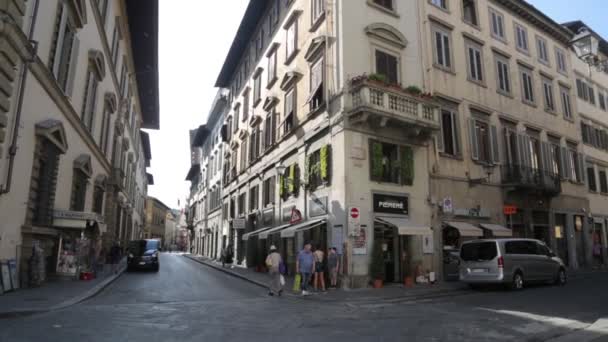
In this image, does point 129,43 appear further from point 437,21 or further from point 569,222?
point 569,222

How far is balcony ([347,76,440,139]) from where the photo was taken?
15.7 m

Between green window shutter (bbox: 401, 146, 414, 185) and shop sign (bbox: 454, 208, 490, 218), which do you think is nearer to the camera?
green window shutter (bbox: 401, 146, 414, 185)

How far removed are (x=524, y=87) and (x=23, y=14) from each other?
24679 mm

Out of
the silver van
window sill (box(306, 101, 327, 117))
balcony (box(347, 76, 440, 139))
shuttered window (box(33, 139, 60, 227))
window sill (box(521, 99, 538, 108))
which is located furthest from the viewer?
window sill (box(521, 99, 538, 108))

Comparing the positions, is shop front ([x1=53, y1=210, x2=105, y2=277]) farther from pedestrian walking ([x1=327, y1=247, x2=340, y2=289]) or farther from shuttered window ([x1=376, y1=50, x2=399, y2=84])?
shuttered window ([x1=376, y1=50, x2=399, y2=84])

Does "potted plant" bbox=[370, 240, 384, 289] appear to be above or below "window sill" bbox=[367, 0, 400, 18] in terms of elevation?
below

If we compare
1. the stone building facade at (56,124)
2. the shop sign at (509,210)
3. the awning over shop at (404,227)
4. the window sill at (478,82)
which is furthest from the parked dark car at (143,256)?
the window sill at (478,82)

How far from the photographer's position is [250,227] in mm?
27797

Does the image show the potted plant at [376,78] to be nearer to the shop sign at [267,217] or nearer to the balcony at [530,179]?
the balcony at [530,179]

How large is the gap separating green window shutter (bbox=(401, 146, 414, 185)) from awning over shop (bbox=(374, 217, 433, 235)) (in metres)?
1.78

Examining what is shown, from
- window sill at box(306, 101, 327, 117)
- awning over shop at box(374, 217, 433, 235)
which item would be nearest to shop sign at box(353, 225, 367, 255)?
awning over shop at box(374, 217, 433, 235)

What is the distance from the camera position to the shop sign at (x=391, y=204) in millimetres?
16094

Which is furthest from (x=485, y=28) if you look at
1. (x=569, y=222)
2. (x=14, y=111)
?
(x=14, y=111)

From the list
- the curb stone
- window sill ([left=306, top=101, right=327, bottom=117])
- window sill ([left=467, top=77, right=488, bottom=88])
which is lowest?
the curb stone
